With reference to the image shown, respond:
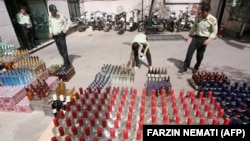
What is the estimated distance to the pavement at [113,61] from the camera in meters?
3.56

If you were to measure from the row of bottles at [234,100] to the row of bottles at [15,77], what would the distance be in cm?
423

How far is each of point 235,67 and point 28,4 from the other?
34.3 ft

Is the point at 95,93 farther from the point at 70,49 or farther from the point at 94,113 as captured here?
the point at 70,49

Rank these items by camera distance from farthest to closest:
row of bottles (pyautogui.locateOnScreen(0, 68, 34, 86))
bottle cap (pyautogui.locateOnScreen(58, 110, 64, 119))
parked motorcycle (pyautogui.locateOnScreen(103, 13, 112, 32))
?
1. parked motorcycle (pyautogui.locateOnScreen(103, 13, 112, 32))
2. row of bottles (pyautogui.locateOnScreen(0, 68, 34, 86))
3. bottle cap (pyautogui.locateOnScreen(58, 110, 64, 119))

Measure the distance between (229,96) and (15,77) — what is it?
4852mm

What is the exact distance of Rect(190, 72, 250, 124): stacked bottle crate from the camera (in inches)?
118

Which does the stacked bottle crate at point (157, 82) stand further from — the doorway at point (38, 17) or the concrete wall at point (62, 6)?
the concrete wall at point (62, 6)

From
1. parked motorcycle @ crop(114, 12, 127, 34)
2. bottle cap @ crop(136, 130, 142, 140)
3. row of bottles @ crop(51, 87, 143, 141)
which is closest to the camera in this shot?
bottle cap @ crop(136, 130, 142, 140)

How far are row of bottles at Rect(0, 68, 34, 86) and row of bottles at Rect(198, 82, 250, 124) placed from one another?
423 cm

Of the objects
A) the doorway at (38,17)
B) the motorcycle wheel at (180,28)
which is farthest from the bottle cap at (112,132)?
the motorcycle wheel at (180,28)

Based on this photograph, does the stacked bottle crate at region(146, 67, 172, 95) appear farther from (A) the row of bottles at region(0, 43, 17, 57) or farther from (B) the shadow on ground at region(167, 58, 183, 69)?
(A) the row of bottles at region(0, 43, 17, 57)

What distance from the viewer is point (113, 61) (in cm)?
669

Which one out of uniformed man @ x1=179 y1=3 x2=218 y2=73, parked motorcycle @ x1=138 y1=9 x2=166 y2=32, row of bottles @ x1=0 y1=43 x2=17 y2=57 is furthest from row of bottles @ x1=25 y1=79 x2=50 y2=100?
parked motorcycle @ x1=138 y1=9 x2=166 y2=32

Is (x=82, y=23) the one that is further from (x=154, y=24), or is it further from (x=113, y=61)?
(x=113, y=61)
